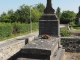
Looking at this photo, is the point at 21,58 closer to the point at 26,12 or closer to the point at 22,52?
the point at 22,52

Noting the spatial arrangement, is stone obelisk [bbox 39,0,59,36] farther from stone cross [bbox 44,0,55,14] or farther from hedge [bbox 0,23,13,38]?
hedge [bbox 0,23,13,38]

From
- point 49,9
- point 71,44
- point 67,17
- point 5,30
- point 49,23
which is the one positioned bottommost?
point 71,44

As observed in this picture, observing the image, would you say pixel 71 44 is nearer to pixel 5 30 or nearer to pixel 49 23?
pixel 49 23

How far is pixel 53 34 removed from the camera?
44.6 feet

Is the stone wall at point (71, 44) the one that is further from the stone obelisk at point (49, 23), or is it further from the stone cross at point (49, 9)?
the stone cross at point (49, 9)

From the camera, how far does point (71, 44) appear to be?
1390 centimetres

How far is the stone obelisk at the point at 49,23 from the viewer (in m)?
13.5

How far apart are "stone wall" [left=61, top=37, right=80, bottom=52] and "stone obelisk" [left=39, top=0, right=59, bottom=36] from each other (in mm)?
1086

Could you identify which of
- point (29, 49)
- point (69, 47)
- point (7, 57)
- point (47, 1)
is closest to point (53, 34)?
point (69, 47)

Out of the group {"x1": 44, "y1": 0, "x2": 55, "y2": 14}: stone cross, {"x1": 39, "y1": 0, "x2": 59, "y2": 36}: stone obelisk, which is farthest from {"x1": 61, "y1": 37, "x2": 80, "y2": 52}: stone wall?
{"x1": 44, "y1": 0, "x2": 55, "y2": 14}: stone cross

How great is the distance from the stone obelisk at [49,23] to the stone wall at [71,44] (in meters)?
1.09

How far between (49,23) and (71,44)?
7.59ft

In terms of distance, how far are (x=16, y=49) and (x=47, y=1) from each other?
15.0 ft

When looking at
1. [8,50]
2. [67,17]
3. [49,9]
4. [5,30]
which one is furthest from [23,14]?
[8,50]
